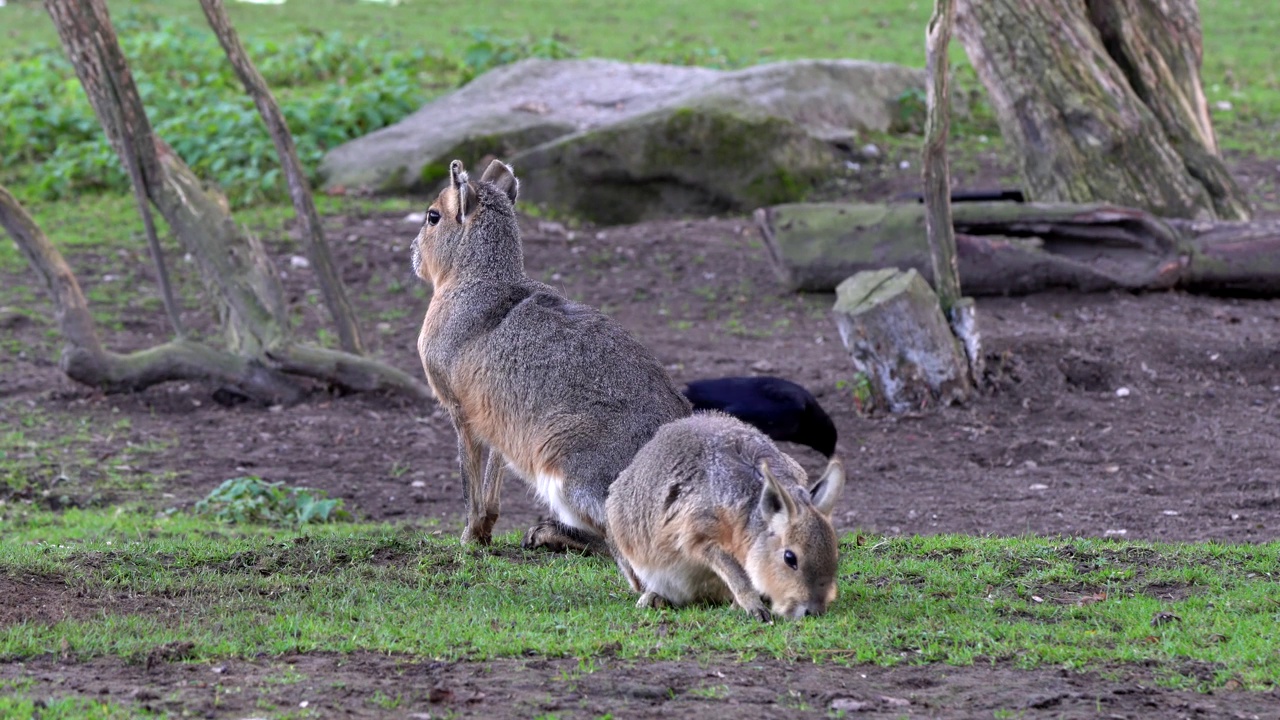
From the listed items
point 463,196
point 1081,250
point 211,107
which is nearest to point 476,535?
point 463,196

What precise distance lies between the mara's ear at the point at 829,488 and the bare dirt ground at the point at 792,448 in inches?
25.5

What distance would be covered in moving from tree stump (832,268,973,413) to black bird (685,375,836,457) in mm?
1163

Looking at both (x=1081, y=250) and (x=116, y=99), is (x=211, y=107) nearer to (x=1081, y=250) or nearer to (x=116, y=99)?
(x=116, y=99)

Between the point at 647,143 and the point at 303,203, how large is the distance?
16.6ft

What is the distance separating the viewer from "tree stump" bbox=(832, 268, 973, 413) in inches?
334

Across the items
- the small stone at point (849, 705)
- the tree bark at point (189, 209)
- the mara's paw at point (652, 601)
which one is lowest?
the mara's paw at point (652, 601)

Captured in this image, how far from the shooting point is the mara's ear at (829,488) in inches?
183

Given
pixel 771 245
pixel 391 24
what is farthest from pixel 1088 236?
pixel 391 24

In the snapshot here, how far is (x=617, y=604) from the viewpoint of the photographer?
17.0 feet

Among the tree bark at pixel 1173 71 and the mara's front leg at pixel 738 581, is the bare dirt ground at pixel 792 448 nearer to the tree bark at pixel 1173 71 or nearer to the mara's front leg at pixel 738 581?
the mara's front leg at pixel 738 581

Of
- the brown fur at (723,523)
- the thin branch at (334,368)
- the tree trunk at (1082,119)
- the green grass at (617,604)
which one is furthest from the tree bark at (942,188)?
the brown fur at (723,523)

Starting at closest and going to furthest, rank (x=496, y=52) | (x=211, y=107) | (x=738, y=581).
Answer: (x=738, y=581) → (x=211, y=107) → (x=496, y=52)

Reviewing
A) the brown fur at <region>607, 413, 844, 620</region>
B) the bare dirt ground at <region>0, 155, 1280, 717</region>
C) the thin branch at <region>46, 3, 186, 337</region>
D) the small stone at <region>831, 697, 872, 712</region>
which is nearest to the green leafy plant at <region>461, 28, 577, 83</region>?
the bare dirt ground at <region>0, 155, 1280, 717</region>

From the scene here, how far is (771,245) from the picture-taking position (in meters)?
11.2
